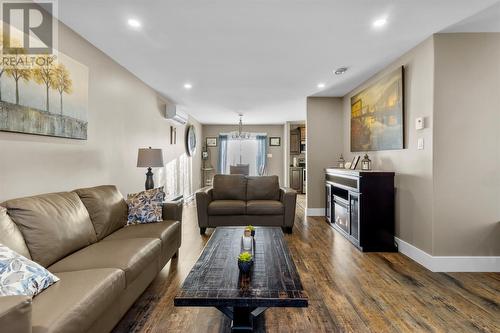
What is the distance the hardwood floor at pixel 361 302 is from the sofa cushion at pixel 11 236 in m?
0.81

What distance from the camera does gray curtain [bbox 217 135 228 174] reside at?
8.90 m

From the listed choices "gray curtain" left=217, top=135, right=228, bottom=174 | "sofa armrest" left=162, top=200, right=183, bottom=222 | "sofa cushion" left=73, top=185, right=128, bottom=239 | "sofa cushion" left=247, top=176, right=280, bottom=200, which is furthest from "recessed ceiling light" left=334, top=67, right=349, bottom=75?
"gray curtain" left=217, top=135, right=228, bottom=174

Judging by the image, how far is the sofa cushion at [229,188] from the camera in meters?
4.44

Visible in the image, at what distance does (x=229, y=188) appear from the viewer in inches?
176

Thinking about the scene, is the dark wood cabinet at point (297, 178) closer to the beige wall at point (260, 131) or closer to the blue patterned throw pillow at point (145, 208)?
the beige wall at point (260, 131)

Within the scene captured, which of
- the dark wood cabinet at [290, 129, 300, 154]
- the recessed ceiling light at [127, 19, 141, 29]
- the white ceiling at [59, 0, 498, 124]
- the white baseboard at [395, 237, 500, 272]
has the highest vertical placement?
the white ceiling at [59, 0, 498, 124]

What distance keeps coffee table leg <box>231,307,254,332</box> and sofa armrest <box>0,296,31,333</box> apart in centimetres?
105

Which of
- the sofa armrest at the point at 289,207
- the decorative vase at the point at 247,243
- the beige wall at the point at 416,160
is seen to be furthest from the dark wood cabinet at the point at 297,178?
the decorative vase at the point at 247,243

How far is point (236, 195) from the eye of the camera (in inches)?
175

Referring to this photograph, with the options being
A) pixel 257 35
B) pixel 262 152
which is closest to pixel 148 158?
pixel 257 35

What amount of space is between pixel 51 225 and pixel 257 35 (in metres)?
2.42

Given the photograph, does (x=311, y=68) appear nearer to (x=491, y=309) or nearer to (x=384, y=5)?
(x=384, y=5)

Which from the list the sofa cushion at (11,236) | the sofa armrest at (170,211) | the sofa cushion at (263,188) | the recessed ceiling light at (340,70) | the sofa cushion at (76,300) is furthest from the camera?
the sofa cushion at (263,188)

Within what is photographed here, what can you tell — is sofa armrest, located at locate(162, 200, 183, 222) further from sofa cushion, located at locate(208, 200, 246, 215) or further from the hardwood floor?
sofa cushion, located at locate(208, 200, 246, 215)
